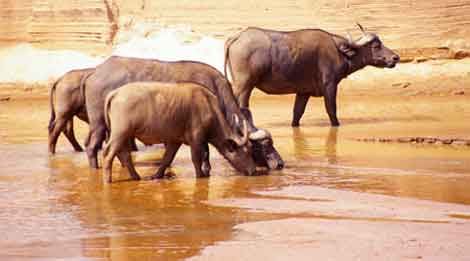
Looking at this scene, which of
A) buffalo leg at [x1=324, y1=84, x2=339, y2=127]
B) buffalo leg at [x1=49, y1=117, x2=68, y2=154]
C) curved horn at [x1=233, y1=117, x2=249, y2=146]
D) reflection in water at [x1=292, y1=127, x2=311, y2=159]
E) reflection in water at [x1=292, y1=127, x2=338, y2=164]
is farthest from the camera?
buffalo leg at [x1=324, y1=84, x2=339, y2=127]

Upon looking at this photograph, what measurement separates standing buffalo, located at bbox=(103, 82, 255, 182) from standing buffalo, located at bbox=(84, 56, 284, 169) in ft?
2.53

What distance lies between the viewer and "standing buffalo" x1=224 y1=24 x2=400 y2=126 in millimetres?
19344

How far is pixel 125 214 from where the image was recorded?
1052 cm

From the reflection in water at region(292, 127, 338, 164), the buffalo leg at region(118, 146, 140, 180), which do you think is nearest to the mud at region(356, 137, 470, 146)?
the reflection in water at region(292, 127, 338, 164)

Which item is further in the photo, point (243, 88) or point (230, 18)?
point (230, 18)

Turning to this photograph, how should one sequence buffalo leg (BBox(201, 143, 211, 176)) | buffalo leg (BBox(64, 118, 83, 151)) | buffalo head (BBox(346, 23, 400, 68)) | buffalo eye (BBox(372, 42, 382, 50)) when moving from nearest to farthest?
buffalo leg (BBox(201, 143, 211, 176)) → buffalo leg (BBox(64, 118, 83, 151)) → buffalo head (BBox(346, 23, 400, 68)) → buffalo eye (BBox(372, 42, 382, 50))

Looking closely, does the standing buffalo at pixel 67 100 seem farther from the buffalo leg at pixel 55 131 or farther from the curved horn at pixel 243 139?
the curved horn at pixel 243 139

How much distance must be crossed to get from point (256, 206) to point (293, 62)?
9.07 metres

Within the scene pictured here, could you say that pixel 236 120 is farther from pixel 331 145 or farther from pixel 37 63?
pixel 37 63

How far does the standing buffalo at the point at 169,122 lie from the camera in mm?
12617

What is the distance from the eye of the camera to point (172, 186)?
12.5m

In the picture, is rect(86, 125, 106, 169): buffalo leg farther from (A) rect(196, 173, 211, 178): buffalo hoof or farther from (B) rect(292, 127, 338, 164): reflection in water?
(B) rect(292, 127, 338, 164): reflection in water

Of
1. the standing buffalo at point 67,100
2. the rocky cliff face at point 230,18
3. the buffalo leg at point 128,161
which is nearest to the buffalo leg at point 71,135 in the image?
the standing buffalo at point 67,100

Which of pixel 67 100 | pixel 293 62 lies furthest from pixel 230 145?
pixel 293 62
